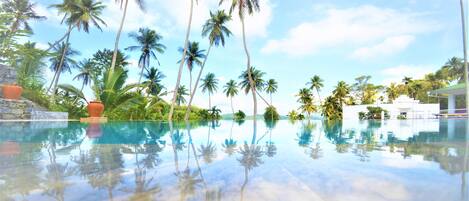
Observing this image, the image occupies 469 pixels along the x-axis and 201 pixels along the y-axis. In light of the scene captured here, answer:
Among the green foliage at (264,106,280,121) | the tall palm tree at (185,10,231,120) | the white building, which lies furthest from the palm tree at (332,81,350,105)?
the tall palm tree at (185,10,231,120)

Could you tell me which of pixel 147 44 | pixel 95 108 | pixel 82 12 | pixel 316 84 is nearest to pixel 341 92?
pixel 316 84

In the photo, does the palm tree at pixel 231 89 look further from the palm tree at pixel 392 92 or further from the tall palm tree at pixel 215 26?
the palm tree at pixel 392 92

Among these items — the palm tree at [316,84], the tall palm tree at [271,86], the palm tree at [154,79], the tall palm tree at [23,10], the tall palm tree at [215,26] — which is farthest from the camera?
the tall palm tree at [271,86]

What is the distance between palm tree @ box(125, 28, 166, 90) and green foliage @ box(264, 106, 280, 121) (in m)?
12.1

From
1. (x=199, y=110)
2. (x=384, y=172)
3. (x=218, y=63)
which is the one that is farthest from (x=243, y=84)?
(x=384, y=172)

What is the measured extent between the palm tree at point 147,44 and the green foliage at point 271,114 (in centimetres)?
1205

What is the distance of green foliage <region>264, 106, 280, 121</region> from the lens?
28.6m

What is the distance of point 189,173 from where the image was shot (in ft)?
8.07

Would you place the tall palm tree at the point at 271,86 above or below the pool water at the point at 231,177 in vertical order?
above

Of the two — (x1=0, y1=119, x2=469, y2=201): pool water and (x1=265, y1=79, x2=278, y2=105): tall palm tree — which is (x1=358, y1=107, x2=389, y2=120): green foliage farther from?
(x1=0, y1=119, x2=469, y2=201): pool water

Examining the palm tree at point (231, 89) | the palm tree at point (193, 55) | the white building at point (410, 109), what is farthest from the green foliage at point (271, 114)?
the palm tree at point (231, 89)

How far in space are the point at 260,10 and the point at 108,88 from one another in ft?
49.7

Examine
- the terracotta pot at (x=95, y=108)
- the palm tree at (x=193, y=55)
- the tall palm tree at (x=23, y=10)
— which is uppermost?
the tall palm tree at (x=23, y=10)

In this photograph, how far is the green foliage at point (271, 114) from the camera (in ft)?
93.9
